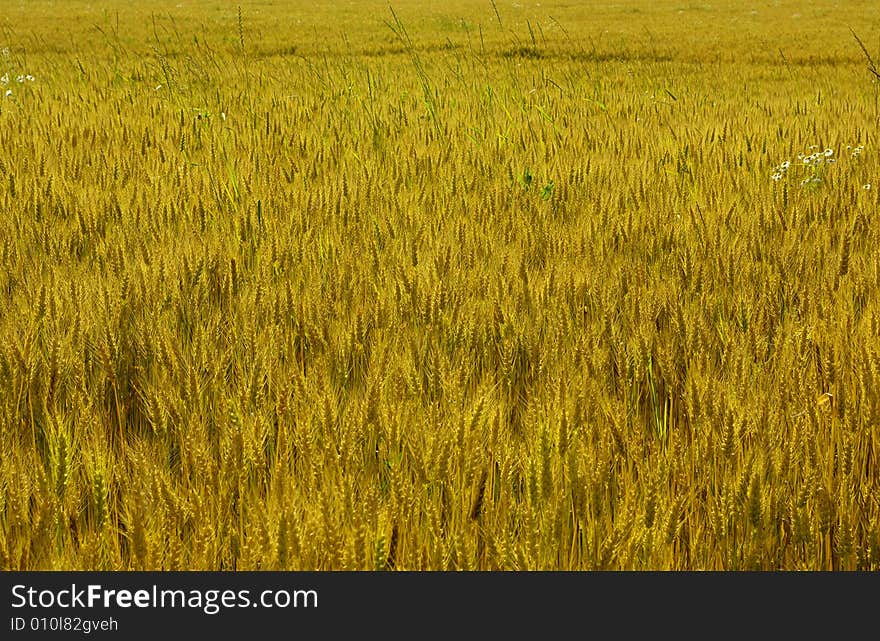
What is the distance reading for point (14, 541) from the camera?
1.08m

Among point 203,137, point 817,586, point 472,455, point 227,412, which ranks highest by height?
point 203,137

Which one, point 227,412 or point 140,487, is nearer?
point 140,487

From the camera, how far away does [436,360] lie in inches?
57.0

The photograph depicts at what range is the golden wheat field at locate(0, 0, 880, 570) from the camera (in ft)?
3.56

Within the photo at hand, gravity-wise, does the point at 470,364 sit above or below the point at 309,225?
below

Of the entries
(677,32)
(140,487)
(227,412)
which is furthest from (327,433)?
(677,32)

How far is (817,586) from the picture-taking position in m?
1.06

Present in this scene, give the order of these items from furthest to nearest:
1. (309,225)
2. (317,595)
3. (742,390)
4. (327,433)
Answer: (309,225) → (742,390) → (327,433) → (317,595)

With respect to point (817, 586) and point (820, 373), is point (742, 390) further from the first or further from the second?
point (817, 586)

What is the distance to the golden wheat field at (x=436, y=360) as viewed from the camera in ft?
3.56

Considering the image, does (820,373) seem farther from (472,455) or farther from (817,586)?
(472,455)

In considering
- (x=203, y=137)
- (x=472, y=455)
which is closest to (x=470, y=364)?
(x=472, y=455)

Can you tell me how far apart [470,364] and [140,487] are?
2.46ft

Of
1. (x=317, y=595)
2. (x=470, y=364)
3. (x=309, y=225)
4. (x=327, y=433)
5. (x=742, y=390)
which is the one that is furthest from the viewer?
(x=309, y=225)
